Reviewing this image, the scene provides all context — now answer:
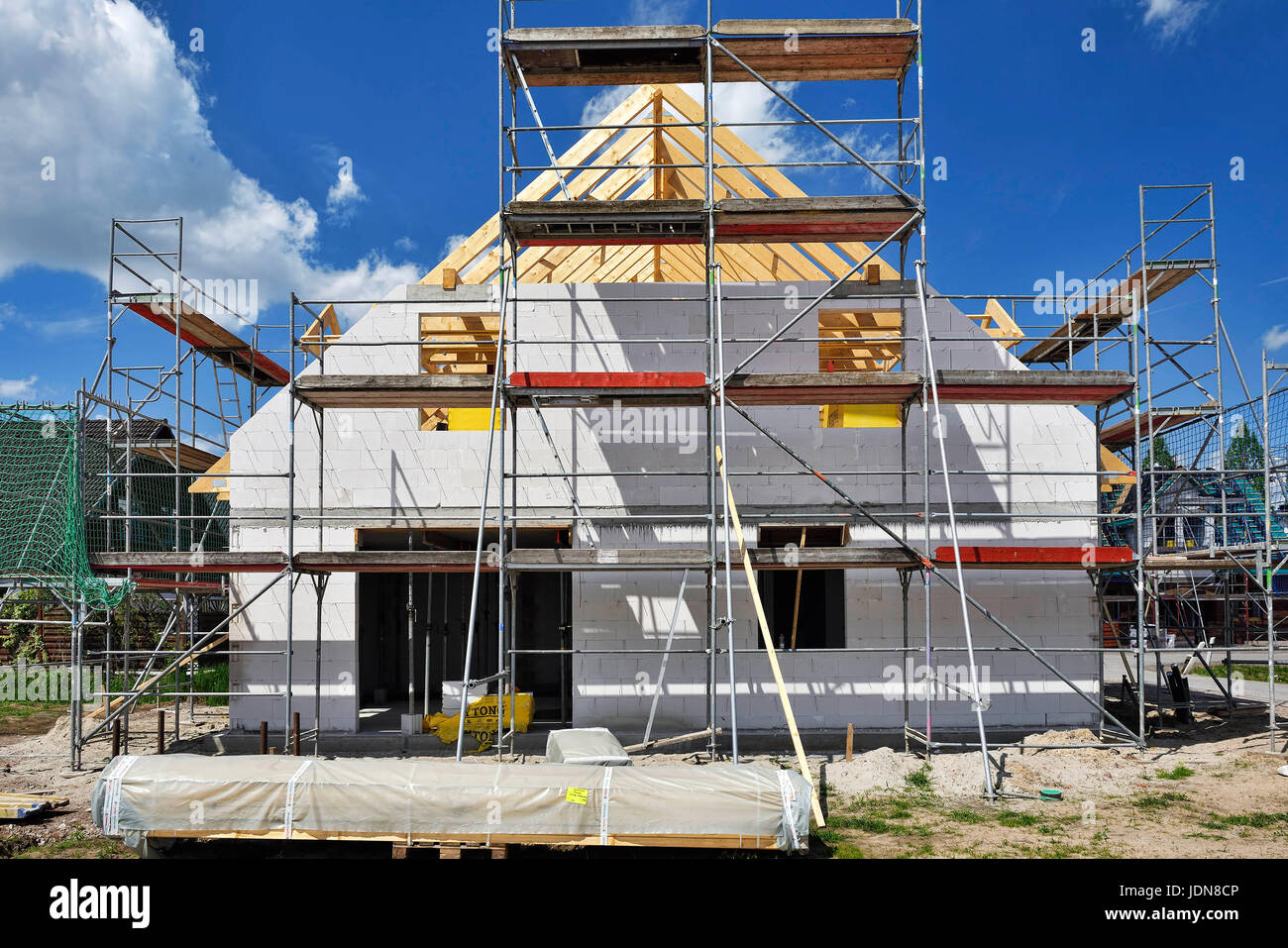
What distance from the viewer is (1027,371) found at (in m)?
11.1

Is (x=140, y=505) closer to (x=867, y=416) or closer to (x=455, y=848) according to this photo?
(x=867, y=416)

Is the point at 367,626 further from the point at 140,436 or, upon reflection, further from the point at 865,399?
the point at 865,399

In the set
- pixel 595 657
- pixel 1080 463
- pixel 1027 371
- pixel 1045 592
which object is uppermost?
pixel 1027 371

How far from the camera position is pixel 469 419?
13008 millimetres

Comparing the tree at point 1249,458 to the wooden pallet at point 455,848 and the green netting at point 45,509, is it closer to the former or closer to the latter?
the wooden pallet at point 455,848

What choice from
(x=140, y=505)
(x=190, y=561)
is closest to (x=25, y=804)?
(x=190, y=561)

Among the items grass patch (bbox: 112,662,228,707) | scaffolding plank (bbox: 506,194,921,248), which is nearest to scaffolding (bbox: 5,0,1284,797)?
scaffolding plank (bbox: 506,194,921,248)

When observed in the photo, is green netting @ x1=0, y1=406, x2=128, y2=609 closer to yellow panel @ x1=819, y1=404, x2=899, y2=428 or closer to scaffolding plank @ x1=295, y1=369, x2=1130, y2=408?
scaffolding plank @ x1=295, y1=369, x2=1130, y2=408

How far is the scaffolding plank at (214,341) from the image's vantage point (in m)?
A: 12.6

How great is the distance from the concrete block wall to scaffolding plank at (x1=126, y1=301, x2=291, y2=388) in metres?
1.70

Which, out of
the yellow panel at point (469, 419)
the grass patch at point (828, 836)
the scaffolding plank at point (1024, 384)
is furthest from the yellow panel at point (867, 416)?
the grass patch at point (828, 836)

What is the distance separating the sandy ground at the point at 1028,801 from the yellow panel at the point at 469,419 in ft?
14.8
